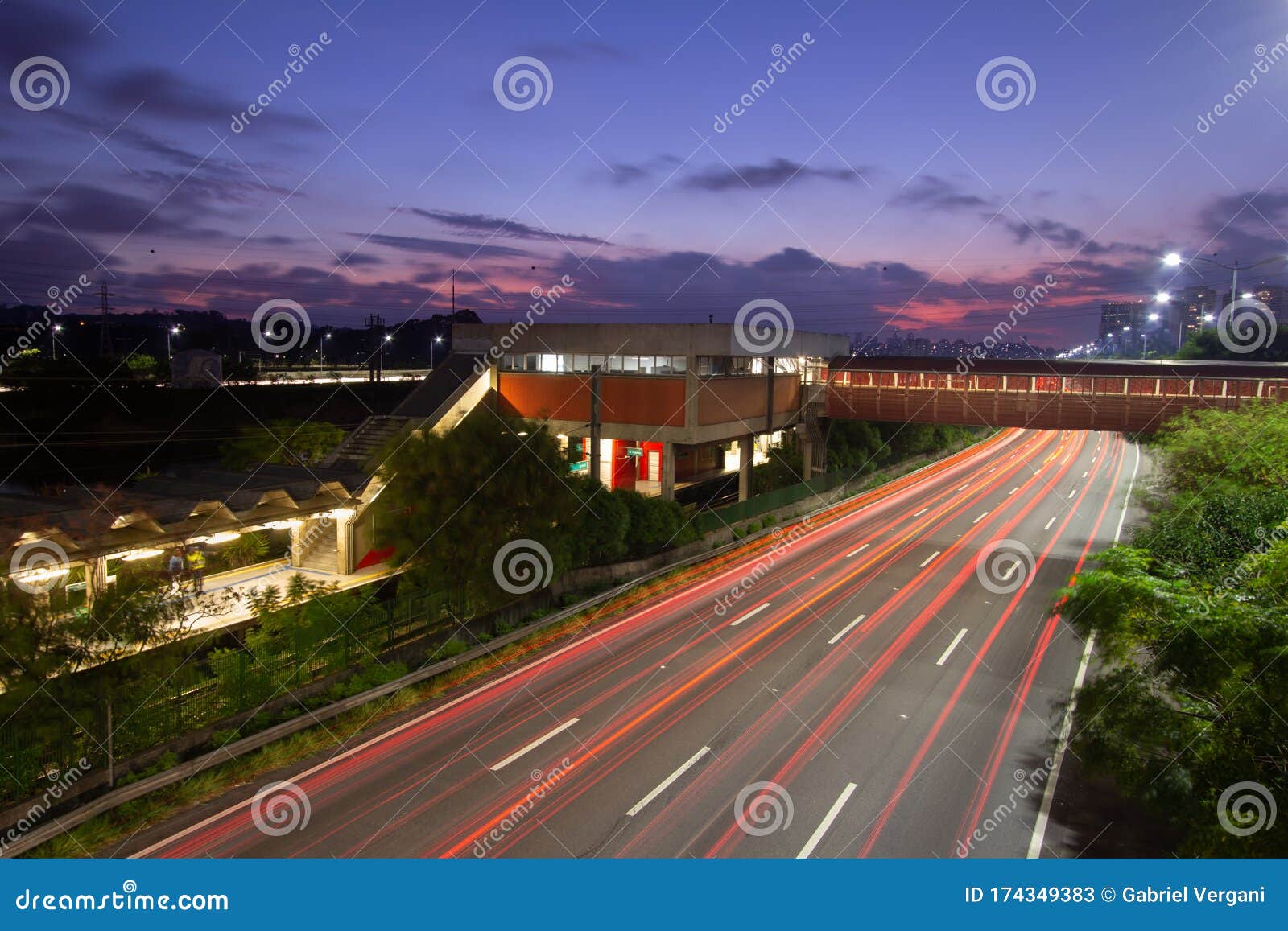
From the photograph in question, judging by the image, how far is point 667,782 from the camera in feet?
40.8

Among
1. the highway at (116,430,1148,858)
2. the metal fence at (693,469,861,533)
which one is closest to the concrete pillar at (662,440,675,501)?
the metal fence at (693,469,861,533)

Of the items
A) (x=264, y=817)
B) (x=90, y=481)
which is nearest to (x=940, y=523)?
(x=264, y=817)

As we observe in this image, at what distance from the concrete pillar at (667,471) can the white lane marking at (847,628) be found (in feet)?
39.6

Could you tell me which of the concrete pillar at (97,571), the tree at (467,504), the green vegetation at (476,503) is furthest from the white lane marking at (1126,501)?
the concrete pillar at (97,571)

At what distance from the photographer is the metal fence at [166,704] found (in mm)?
10609

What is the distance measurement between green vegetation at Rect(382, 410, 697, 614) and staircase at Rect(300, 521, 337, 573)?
5.09 metres

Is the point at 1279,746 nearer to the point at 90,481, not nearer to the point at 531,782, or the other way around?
the point at 531,782

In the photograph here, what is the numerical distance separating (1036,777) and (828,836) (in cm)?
449

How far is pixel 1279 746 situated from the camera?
8320 mm

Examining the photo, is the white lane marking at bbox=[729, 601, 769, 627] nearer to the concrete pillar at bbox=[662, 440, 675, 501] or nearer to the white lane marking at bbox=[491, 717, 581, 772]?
the white lane marking at bbox=[491, 717, 581, 772]

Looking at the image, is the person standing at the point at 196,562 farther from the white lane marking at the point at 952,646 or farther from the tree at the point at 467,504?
the white lane marking at the point at 952,646

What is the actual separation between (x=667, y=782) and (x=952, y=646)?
33.3ft

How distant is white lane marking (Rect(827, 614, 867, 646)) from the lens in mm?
19406

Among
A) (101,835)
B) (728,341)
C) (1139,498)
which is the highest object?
(728,341)
